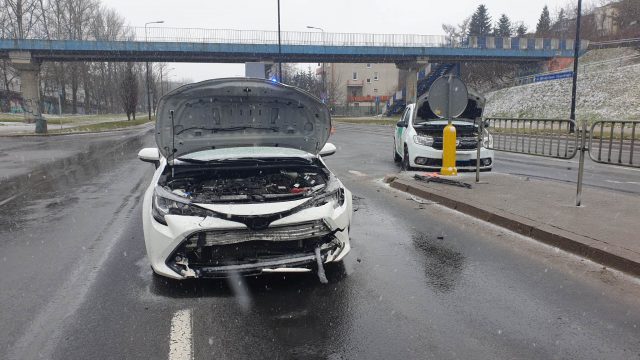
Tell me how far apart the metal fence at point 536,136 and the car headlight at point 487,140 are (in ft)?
0.07

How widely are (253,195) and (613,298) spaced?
3.15m

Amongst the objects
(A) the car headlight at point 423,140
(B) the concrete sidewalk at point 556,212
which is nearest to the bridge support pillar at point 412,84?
(A) the car headlight at point 423,140

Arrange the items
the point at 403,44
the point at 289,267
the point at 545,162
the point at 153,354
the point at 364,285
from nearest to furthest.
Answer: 1. the point at 153,354
2. the point at 289,267
3. the point at 364,285
4. the point at 545,162
5. the point at 403,44

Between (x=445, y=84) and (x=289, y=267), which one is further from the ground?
(x=445, y=84)

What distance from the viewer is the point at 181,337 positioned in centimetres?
340

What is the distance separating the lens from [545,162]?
1434 cm

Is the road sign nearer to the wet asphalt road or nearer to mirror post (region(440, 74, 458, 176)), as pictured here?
mirror post (region(440, 74, 458, 176))

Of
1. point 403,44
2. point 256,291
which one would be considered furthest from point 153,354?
point 403,44

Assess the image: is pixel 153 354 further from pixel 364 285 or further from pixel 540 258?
pixel 540 258

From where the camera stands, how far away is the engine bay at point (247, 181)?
4316 mm

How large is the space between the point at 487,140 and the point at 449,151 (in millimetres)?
1398

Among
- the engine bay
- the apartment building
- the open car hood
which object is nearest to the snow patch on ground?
the open car hood

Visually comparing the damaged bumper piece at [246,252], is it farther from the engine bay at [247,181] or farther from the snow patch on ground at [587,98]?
the snow patch on ground at [587,98]

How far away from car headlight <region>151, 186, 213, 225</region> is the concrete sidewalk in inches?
155
